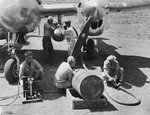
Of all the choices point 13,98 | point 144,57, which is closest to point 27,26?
point 13,98

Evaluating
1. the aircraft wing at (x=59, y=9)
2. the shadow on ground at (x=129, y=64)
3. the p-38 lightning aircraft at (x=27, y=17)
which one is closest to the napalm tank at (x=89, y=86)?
the shadow on ground at (x=129, y=64)

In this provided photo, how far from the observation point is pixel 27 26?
34.0 feet

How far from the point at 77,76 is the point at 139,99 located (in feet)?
6.28

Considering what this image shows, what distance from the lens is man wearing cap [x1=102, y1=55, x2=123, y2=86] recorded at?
9664 millimetres

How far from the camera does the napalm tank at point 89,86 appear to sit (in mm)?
8117

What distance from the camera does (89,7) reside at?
35.2 feet

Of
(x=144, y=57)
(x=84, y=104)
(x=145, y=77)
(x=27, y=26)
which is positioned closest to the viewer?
(x=84, y=104)

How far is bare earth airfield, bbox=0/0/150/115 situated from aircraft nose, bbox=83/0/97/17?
2.51 meters

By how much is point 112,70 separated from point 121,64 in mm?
2932

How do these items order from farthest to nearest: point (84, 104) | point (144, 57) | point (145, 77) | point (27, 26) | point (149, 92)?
point (144, 57)
point (145, 77)
point (27, 26)
point (149, 92)
point (84, 104)

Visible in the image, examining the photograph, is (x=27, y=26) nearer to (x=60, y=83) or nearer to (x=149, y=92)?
(x=60, y=83)

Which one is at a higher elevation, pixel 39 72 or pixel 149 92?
pixel 39 72

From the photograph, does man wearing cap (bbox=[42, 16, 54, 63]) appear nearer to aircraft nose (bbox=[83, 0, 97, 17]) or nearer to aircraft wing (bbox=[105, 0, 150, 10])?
aircraft nose (bbox=[83, 0, 97, 17])

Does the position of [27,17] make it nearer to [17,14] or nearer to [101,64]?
[17,14]
